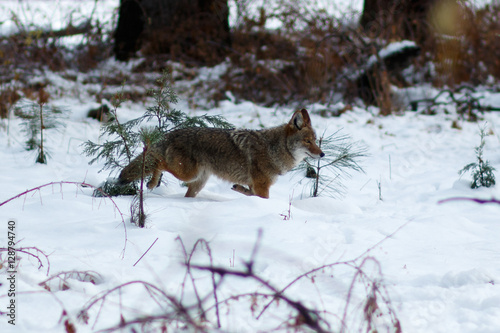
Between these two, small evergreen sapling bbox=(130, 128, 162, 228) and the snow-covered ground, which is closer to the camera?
the snow-covered ground

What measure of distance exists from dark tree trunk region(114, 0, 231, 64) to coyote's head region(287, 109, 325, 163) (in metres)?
9.12

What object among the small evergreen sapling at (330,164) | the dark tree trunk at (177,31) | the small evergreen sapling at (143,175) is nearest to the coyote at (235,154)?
the small evergreen sapling at (330,164)

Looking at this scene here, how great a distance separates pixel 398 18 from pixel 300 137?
10791 millimetres

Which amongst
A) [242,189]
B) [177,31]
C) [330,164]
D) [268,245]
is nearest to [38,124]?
[242,189]

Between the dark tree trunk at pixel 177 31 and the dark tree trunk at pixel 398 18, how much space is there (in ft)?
14.3

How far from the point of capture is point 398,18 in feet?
50.2

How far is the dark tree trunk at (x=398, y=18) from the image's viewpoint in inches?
567

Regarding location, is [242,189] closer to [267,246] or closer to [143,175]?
[143,175]

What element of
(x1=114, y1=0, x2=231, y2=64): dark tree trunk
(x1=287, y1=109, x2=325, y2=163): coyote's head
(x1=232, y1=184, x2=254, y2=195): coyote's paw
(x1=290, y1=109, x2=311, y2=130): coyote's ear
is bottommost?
(x1=232, y1=184, x2=254, y2=195): coyote's paw

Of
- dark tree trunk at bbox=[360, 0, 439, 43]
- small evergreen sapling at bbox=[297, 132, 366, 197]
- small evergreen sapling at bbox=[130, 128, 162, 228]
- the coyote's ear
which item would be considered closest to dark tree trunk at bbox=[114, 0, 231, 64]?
dark tree trunk at bbox=[360, 0, 439, 43]

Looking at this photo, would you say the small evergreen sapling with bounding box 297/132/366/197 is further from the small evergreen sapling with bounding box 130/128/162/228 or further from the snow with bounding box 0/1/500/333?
the small evergreen sapling with bounding box 130/128/162/228

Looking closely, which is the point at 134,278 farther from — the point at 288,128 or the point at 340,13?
the point at 340,13

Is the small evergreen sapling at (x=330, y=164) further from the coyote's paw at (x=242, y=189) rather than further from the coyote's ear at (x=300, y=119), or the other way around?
the coyote's paw at (x=242, y=189)

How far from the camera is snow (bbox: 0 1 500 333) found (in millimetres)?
2699
